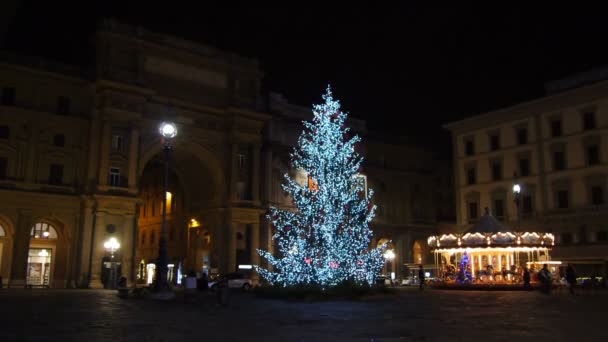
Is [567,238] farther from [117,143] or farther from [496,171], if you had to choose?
[117,143]

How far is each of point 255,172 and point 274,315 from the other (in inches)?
1547

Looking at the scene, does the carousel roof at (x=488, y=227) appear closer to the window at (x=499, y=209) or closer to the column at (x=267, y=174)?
the window at (x=499, y=209)

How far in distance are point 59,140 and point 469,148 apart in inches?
1463

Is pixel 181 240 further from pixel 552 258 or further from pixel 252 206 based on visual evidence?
pixel 552 258

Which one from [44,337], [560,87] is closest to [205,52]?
[560,87]

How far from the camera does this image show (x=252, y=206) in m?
55.4

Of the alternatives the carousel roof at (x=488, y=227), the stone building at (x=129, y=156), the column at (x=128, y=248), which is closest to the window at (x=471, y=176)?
the stone building at (x=129, y=156)

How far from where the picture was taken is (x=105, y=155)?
4653 cm

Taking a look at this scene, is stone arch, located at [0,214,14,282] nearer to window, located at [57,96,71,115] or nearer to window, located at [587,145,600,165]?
window, located at [57,96,71,115]

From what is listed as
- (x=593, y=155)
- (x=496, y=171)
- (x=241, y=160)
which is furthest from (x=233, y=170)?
(x=593, y=155)

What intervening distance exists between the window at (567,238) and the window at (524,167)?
253 inches

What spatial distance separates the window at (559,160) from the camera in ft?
163

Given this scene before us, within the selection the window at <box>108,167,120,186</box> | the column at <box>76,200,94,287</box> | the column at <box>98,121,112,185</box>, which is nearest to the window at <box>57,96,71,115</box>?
the column at <box>98,121,112,185</box>

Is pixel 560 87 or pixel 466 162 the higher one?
pixel 560 87
